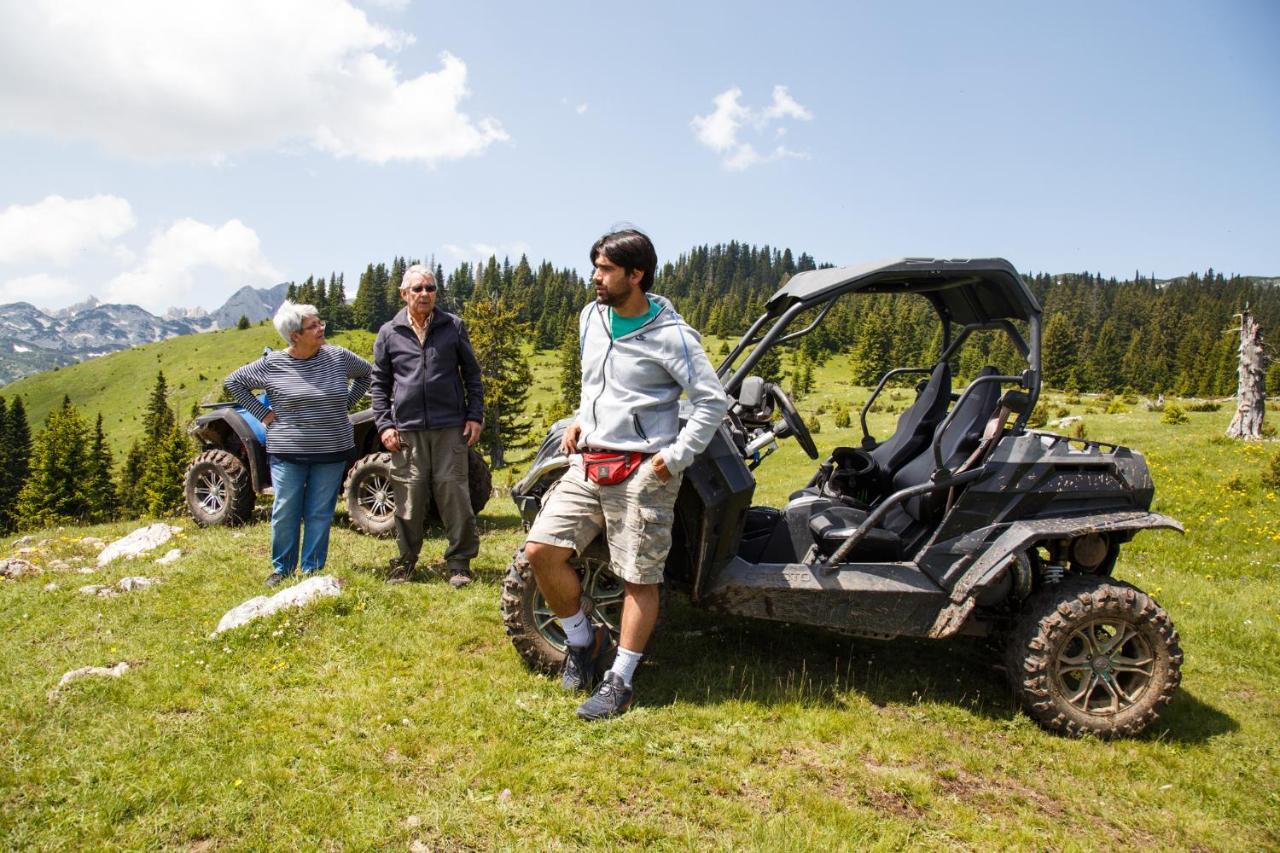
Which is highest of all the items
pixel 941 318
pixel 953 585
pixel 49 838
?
pixel 941 318

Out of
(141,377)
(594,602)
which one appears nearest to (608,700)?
(594,602)

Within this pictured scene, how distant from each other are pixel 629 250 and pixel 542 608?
2.23 metres

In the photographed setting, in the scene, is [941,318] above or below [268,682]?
above

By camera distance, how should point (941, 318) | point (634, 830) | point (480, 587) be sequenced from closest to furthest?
point (634, 830)
point (941, 318)
point (480, 587)

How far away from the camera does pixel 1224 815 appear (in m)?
3.69

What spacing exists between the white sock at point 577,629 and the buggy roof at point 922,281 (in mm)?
2182

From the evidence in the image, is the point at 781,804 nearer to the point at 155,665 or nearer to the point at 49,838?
the point at 49,838

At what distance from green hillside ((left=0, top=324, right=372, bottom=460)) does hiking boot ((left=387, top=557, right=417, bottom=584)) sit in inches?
3787

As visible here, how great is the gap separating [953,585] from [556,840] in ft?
8.91

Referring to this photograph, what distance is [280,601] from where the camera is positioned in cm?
526

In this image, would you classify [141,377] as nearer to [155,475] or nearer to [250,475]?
[155,475]

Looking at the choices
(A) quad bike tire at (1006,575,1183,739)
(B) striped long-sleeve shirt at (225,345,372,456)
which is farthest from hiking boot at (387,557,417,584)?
(A) quad bike tire at (1006,575,1183,739)

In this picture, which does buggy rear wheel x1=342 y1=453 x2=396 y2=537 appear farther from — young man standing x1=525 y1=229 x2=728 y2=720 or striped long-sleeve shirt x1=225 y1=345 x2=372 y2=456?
young man standing x1=525 y1=229 x2=728 y2=720

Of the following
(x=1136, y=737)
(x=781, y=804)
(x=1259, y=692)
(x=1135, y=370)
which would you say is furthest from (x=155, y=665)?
(x=1135, y=370)
